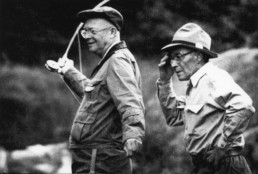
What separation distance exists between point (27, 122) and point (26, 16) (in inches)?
45.3

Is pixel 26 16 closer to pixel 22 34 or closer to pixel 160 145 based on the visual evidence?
pixel 22 34

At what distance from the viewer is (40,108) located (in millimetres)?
6012

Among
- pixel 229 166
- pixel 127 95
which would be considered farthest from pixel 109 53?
pixel 229 166

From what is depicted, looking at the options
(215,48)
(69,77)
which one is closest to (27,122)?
(69,77)

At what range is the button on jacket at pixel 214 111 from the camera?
351 centimetres

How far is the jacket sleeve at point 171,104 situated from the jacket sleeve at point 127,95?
20cm

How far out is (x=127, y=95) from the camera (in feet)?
12.7

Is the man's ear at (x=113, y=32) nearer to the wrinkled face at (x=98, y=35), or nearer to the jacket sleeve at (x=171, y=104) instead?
the wrinkled face at (x=98, y=35)

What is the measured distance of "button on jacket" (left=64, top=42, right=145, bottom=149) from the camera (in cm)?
386

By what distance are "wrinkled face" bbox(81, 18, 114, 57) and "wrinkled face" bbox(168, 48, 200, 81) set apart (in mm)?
618

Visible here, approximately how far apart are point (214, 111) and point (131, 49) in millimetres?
2308

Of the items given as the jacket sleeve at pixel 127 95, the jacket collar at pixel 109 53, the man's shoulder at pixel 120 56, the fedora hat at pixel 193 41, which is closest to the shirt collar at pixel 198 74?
the fedora hat at pixel 193 41

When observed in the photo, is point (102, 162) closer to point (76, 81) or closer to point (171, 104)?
point (171, 104)

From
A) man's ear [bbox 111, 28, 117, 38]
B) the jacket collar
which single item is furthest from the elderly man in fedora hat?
man's ear [bbox 111, 28, 117, 38]
